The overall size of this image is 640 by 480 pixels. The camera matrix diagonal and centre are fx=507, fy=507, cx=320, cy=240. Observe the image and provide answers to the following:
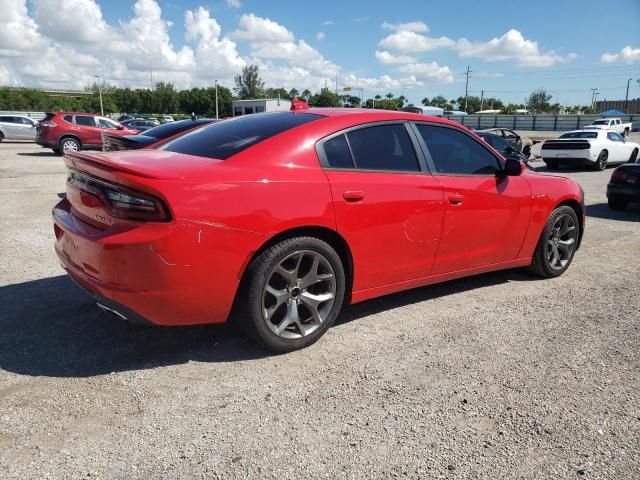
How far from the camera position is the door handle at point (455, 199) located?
388 cm

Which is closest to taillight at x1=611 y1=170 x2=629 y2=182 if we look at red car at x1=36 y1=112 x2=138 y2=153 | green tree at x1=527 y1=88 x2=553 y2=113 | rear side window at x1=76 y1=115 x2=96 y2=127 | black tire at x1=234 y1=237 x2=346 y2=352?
black tire at x1=234 y1=237 x2=346 y2=352

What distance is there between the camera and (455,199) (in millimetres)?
3912

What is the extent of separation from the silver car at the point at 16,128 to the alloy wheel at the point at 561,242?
88.8 feet

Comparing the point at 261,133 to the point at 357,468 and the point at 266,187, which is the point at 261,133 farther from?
the point at 357,468

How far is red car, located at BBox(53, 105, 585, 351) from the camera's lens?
2.77 meters

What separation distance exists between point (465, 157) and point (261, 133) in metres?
1.78

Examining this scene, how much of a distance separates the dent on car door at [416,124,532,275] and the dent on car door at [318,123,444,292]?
0.46 ft

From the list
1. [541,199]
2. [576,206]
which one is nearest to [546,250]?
[541,199]

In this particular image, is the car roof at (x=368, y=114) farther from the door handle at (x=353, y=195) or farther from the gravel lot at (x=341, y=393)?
the gravel lot at (x=341, y=393)

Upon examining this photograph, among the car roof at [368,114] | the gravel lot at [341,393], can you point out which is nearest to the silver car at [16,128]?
the gravel lot at [341,393]

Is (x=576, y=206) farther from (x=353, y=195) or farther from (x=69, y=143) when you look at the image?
(x=69, y=143)

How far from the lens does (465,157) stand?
13.8ft

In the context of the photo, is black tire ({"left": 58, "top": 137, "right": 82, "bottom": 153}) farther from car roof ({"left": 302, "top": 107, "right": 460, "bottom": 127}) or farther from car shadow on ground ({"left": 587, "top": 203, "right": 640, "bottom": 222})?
car roof ({"left": 302, "top": 107, "right": 460, "bottom": 127})

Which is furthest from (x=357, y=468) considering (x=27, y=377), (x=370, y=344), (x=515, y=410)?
(x=27, y=377)
